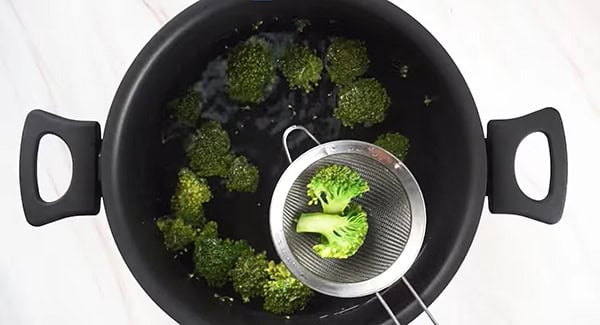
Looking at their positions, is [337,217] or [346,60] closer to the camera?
[337,217]

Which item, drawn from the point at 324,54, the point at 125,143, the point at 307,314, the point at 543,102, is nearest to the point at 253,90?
the point at 324,54

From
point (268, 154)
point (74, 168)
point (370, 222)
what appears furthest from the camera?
point (268, 154)

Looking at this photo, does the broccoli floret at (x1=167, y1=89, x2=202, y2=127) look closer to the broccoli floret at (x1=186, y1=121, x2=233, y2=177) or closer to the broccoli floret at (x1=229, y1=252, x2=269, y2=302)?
the broccoli floret at (x1=186, y1=121, x2=233, y2=177)

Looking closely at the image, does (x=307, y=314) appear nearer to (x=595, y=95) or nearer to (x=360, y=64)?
(x=360, y=64)

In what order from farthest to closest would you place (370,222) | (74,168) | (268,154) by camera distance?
(268,154) → (370,222) → (74,168)

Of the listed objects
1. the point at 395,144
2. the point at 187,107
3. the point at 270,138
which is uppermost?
the point at 187,107

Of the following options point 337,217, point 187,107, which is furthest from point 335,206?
point 187,107

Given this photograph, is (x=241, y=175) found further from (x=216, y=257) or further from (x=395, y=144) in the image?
(x=395, y=144)
